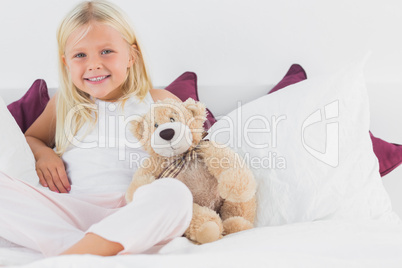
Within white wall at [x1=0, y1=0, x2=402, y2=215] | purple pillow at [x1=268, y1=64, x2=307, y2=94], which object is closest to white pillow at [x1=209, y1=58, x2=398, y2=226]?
purple pillow at [x1=268, y1=64, x2=307, y2=94]

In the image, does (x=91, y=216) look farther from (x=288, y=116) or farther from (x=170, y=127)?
(x=288, y=116)

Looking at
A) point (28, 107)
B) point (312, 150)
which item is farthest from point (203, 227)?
point (28, 107)

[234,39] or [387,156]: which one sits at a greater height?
[234,39]

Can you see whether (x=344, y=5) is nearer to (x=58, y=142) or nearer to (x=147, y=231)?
(x=58, y=142)

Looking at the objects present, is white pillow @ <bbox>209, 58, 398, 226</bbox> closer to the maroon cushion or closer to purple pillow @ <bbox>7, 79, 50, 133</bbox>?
the maroon cushion

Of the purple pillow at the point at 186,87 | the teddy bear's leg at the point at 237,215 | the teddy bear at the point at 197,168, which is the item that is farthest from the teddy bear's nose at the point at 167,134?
the purple pillow at the point at 186,87

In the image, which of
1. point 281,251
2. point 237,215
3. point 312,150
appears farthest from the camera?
point 312,150

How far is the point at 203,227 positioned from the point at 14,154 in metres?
0.59

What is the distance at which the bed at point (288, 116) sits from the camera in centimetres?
90

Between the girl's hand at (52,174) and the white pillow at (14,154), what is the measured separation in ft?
0.07

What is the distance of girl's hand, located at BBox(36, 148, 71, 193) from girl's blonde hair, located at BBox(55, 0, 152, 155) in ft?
0.22

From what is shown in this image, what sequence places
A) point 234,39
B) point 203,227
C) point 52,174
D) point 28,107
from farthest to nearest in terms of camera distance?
point 234,39 → point 28,107 → point 52,174 → point 203,227

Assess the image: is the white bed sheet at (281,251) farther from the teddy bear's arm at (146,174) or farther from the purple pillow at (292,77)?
the purple pillow at (292,77)

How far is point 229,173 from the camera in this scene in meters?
1.02
